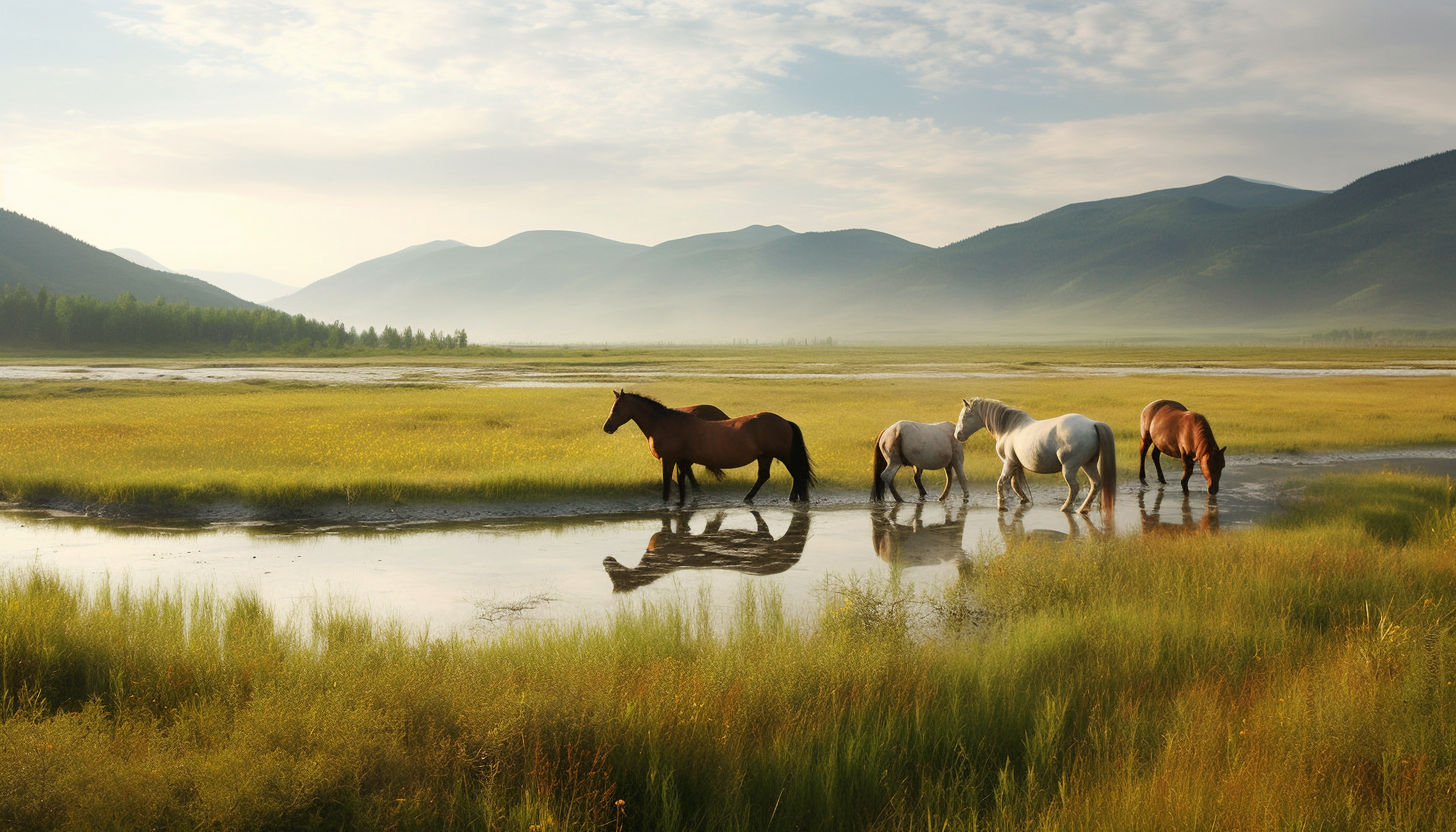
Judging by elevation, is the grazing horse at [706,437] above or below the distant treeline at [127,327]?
below

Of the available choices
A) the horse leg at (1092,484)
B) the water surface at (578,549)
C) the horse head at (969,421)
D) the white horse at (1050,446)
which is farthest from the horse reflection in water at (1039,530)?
the horse head at (969,421)

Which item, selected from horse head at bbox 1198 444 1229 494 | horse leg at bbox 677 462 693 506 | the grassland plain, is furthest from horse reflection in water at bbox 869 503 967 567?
horse head at bbox 1198 444 1229 494

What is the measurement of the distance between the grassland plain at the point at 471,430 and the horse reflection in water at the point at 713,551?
12.6 ft

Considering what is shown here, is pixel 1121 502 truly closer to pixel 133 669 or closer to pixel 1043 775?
pixel 1043 775

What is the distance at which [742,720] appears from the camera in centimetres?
608

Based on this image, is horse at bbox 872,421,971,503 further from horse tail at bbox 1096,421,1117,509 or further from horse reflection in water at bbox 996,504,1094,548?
horse tail at bbox 1096,421,1117,509

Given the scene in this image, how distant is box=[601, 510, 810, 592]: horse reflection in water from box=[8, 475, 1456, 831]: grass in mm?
2685

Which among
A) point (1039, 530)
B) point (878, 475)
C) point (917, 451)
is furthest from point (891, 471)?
point (1039, 530)

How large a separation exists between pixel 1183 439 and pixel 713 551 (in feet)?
35.5

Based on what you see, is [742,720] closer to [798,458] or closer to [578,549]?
[578,549]

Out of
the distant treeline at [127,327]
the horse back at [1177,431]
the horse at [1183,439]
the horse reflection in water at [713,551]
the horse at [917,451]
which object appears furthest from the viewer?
the distant treeline at [127,327]

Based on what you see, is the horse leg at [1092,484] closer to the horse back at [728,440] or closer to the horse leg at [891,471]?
the horse leg at [891,471]

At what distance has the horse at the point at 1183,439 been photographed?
17.3m

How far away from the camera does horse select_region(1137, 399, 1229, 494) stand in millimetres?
17328
